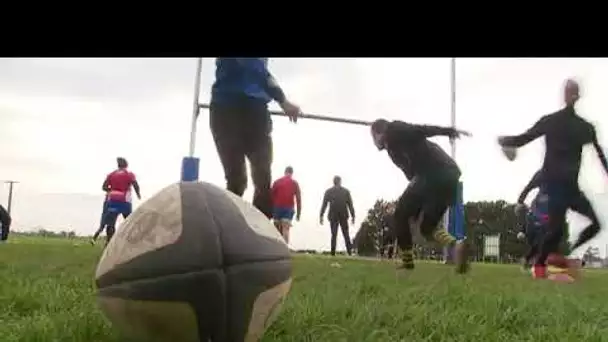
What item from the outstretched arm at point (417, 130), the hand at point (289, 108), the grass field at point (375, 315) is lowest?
the grass field at point (375, 315)

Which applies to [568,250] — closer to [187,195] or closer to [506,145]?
[506,145]

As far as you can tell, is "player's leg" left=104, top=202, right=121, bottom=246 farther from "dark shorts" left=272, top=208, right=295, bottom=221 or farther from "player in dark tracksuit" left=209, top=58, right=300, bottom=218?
"player in dark tracksuit" left=209, top=58, right=300, bottom=218

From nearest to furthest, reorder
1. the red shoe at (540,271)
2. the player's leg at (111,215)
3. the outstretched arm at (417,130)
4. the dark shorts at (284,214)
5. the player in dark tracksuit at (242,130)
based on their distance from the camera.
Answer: the player in dark tracksuit at (242,130) → the outstretched arm at (417,130) → the red shoe at (540,271) → the dark shorts at (284,214) → the player's leg at (111,215)

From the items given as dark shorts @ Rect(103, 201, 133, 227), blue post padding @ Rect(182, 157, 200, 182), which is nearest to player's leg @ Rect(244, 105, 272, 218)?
blue post padding @ Rect(182, 157, 200, 182)

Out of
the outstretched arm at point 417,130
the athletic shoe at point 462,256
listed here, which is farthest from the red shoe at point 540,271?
the outstretched arm at point 417,130

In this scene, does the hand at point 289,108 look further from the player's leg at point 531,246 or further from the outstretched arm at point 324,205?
the outstretched arm at point 324,205

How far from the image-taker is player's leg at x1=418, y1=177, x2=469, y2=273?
6.38 meters

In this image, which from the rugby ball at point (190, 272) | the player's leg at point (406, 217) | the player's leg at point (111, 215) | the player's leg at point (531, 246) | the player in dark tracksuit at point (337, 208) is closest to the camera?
the rugby ball at point (190, 272)

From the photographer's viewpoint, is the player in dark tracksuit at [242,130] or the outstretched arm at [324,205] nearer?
the player in dark tracksuit at [242,130]

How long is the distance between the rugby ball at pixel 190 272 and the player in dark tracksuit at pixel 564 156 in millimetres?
4657

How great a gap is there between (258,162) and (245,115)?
32 centimetres

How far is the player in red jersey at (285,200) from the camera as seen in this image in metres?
10.4

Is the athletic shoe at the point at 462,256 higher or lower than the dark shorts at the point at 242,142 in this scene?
lower
